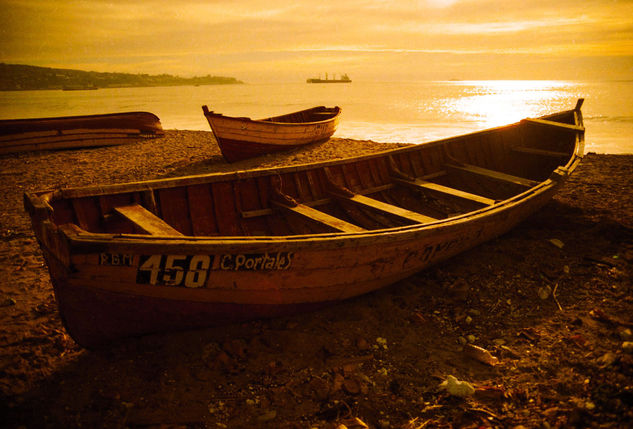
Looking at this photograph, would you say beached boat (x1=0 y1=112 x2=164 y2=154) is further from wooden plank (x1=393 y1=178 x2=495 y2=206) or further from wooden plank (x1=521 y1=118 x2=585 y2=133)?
wooden plank (x1=521 y1=118 x2=585 y2=133)

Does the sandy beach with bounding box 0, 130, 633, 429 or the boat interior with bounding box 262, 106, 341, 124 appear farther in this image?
the boat interior with bounding box 262, 106, 341, 124

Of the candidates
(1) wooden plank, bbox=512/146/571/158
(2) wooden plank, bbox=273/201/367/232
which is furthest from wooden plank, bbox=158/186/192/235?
(1) wooden plank, bbox=512/146/571/158

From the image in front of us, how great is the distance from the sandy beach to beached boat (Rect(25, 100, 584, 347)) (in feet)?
1.09

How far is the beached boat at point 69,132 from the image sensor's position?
50.0ft

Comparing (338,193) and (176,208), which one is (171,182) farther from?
(338,193)

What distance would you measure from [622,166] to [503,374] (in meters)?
12.1

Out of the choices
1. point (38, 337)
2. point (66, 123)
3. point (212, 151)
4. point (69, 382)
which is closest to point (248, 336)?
point (69, 382)

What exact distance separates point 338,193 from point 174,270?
3.48 meters

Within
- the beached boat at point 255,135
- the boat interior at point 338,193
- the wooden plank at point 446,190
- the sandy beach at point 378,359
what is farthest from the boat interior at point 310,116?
the sandy beach at point 378,359

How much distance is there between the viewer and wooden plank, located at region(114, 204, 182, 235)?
3857 millimetres

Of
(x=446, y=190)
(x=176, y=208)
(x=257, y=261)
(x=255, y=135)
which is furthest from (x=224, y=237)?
(x=255, y=135)

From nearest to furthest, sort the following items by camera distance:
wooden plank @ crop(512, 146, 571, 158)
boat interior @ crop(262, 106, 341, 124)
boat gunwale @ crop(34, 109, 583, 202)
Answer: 1. boat gunwale @ crop(34, 109, 583, 202)
2. wooden plank @ crop(512, 146, 571, 158)
3. boat interior @ crop(262, 106, 341, 124)

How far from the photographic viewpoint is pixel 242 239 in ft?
11.5

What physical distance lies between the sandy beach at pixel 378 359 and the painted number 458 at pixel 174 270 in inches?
35.0
